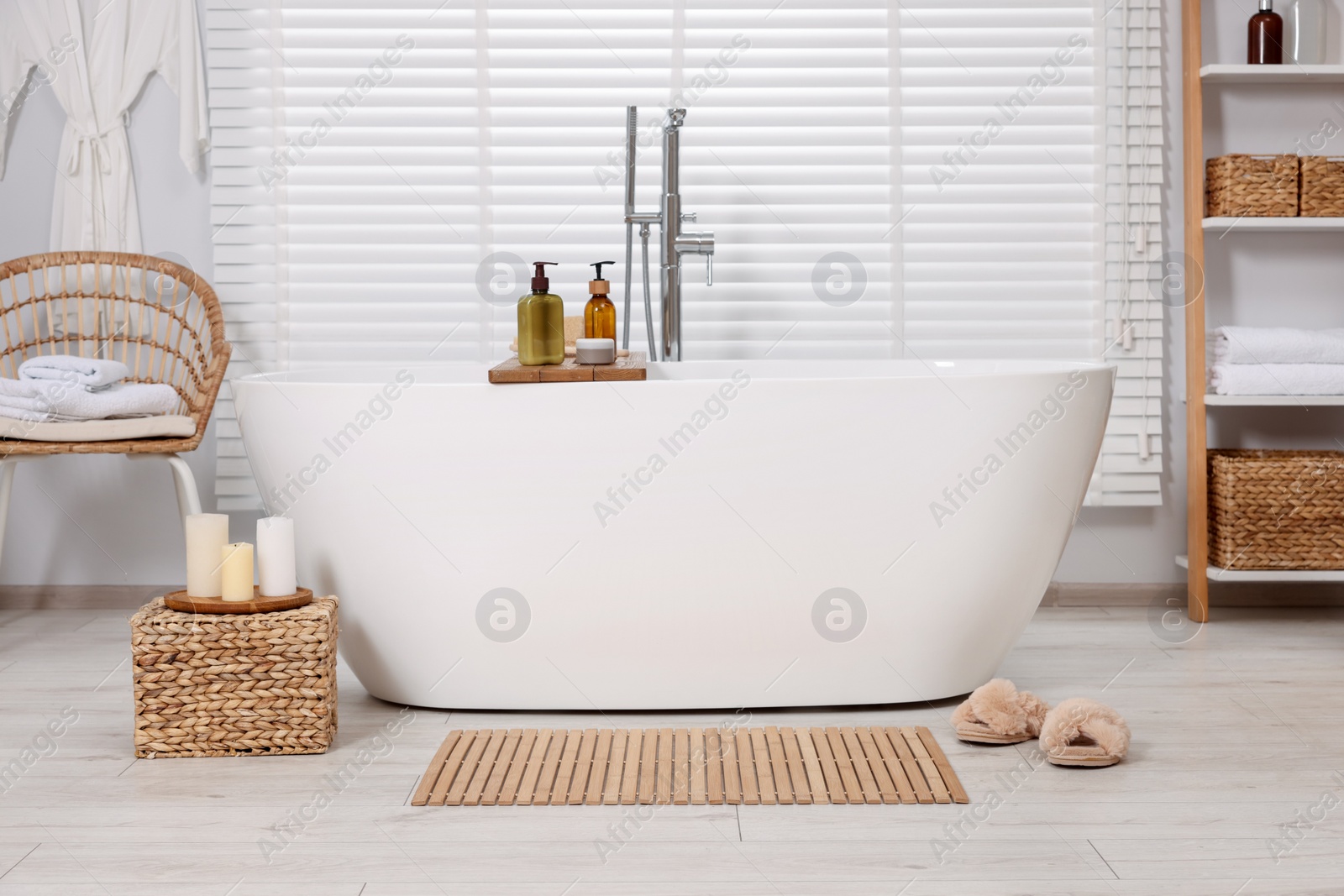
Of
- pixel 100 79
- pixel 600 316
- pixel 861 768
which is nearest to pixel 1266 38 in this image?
pixel 600 316

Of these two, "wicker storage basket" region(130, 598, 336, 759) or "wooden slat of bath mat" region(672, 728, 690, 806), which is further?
"wicker storage basket" region(130, 598, 336, 759)

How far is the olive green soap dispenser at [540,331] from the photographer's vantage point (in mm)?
2105

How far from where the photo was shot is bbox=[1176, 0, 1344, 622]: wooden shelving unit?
280 cm

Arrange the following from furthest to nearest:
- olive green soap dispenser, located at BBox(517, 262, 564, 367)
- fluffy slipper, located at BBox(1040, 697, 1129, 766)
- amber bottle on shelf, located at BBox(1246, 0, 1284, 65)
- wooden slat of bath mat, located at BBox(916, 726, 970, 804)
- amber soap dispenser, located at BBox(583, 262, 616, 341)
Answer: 1. amber bottle on shelf, located at BBox(1246, 0, 1284, 65)
2. amber soap dispenser, located at BBox(583, 262, 616, 341)
3. olive green soap dispenser, located at BBox(517, 262, 564, 367)
4. fluffy slipper, located at BBox(1040, 697, 1129, 766)
5. wooden slat of bath mat, located at BBox(916, 726, 970, 804)

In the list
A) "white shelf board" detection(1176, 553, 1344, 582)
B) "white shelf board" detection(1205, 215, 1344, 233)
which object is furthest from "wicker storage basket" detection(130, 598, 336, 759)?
"white shelf board" detection(1205, 215, 1344, 233)

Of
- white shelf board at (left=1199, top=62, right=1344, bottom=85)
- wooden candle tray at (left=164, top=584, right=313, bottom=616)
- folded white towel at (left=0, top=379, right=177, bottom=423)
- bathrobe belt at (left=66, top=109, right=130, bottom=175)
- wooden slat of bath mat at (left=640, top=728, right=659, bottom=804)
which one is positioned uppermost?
white shelf board at (left=1199, top=62, right=1344, bottom=85)

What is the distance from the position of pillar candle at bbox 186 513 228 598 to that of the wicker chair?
32.2 inches

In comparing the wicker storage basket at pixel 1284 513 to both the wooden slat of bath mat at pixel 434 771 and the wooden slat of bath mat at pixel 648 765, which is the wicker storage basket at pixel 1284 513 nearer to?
the wooden slat of bath mat at pixel 648 765

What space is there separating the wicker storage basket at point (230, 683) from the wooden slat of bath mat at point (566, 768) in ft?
1.34

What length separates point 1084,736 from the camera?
1.90 metres

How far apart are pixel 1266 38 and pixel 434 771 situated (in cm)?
262

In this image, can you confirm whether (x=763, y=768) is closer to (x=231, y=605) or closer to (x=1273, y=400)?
(x=231, y=605)

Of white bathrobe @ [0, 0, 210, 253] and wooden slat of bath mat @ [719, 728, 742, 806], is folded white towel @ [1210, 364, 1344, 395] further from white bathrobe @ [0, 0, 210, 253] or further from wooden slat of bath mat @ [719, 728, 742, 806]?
white bathrobe @ [0, 0, 210, 253]

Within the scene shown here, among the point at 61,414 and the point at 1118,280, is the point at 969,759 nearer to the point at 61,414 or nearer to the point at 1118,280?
the point at 1118,280
